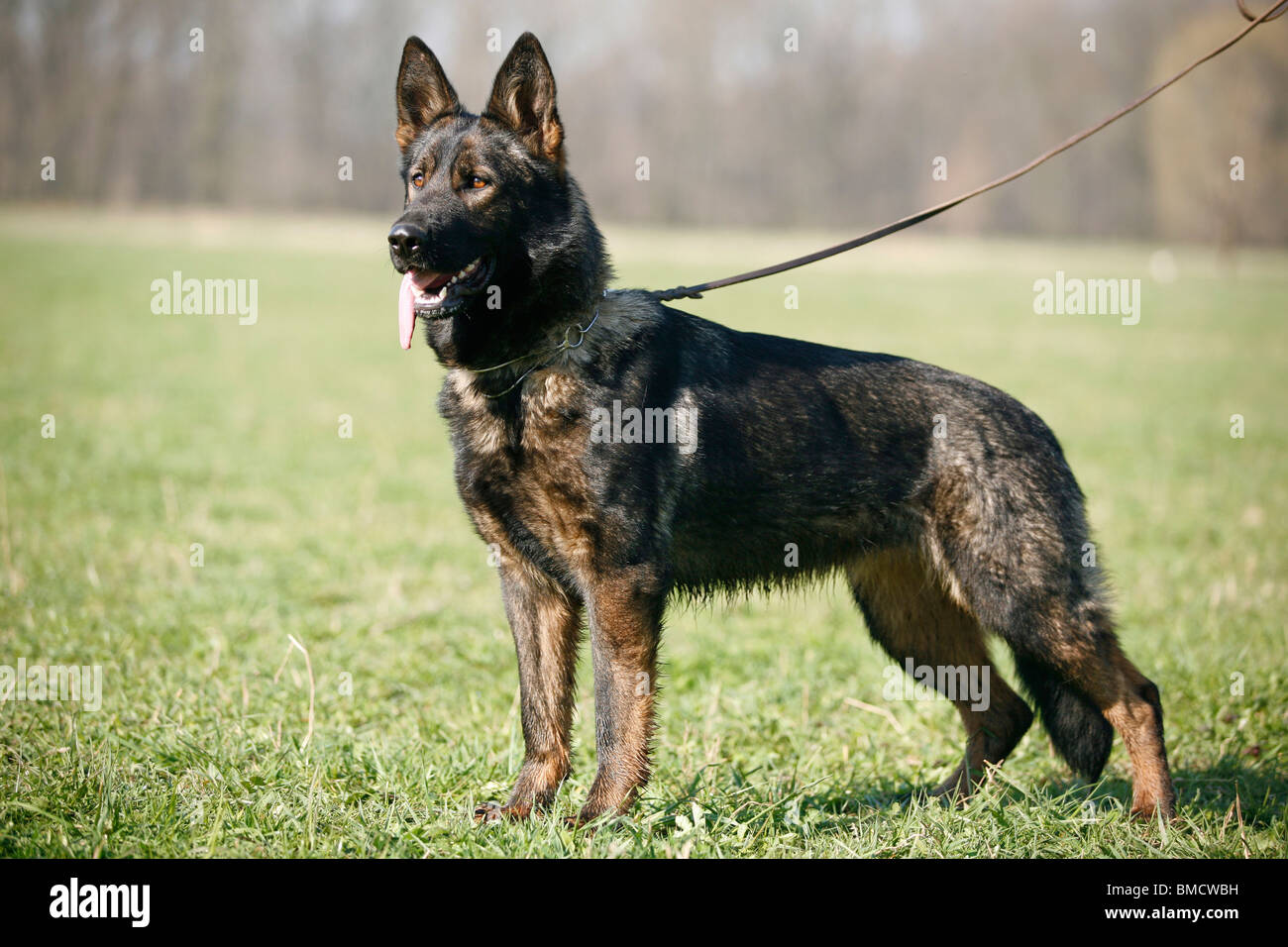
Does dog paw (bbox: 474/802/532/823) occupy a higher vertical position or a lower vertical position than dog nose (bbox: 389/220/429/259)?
lower

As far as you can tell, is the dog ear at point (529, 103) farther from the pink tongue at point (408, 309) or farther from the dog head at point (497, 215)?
the pink tongue at point (408, 309)

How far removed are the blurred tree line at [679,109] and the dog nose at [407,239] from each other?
55410 millimetres

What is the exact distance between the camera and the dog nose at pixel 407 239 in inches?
128

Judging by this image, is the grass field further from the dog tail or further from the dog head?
the dog head

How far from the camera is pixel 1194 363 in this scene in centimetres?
2103

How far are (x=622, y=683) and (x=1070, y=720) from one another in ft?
5.85

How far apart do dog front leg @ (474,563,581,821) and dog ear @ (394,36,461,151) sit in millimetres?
1700

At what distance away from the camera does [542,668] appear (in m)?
3.74

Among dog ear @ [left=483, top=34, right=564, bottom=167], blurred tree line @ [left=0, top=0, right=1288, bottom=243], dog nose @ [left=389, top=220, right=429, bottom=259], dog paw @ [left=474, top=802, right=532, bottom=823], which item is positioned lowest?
dog paw @ [left=474, top=802, right=532, bottom=823]

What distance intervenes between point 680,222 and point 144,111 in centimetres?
3089

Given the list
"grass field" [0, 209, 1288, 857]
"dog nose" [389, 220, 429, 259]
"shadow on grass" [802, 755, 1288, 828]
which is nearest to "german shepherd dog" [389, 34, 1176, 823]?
"dog nose" [389, 220, 429, 259]

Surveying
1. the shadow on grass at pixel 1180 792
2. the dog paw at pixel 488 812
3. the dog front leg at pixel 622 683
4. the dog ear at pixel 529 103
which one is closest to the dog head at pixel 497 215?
the dog ear at pixel 529 103

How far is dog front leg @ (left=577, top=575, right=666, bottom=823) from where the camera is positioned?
3432 mm
